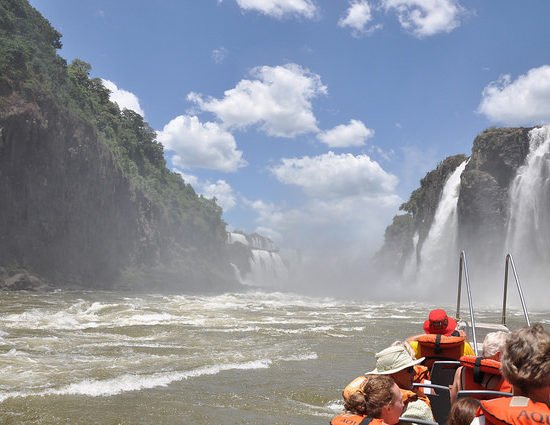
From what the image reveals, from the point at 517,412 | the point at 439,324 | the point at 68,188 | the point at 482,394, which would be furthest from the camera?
the point at 68,188

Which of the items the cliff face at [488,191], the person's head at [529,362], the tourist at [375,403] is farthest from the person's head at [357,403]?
the cliff face at [488,191]

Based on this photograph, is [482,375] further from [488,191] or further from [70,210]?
[70,210]

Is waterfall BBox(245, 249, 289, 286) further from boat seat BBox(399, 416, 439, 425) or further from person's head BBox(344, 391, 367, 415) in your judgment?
person's head BBox(344, 391, 367, 415)

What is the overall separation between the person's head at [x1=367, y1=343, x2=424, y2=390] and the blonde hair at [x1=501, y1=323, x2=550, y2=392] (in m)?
1.15

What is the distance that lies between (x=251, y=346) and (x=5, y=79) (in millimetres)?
33824

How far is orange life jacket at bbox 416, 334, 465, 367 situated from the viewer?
4.39 metres

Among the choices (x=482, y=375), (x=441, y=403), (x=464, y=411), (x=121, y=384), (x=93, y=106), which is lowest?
(x=121, y=384)

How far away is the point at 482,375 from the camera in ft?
10.9

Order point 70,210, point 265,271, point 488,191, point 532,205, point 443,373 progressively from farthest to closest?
1. point 265,271
2. point 70,210
3. point 488,191
4. point 532,205
5. point 443,373

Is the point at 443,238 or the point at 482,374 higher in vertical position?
the point at 443,238

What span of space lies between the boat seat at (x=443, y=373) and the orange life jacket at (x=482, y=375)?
82 centimetres

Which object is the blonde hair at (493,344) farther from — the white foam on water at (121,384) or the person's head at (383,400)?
the white foam on water at (121,384)

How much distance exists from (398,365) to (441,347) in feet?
3.90

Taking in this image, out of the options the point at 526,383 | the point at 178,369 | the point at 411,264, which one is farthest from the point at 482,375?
the point at 411,264
